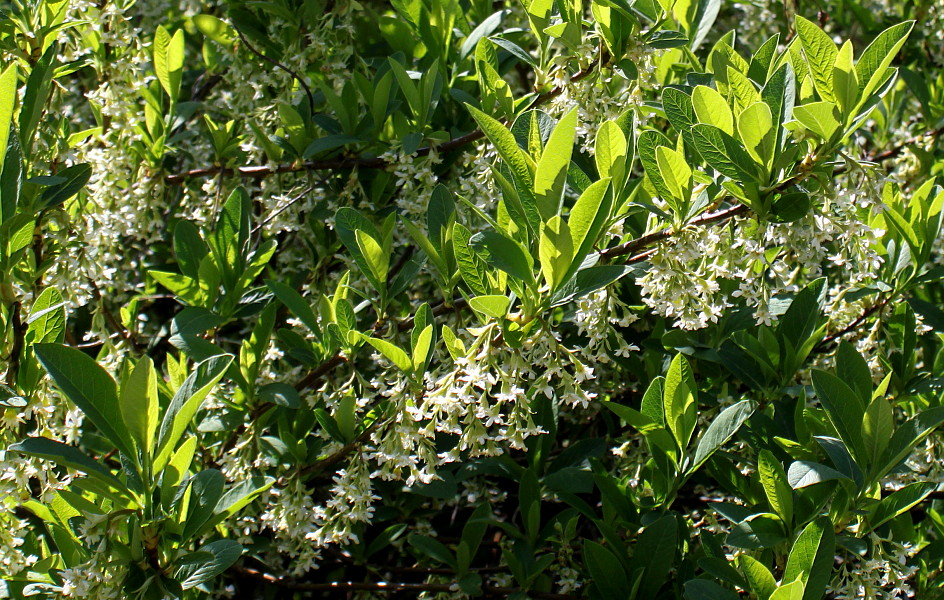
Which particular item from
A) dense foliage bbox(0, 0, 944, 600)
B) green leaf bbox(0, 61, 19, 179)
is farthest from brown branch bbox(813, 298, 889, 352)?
green leaf bbox(0, 61, 19, 179)

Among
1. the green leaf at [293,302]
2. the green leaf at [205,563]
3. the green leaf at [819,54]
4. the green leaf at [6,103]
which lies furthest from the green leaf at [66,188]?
the green leaf at [819,54]

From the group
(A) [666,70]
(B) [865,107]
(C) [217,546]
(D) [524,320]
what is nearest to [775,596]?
(D) [524,320]

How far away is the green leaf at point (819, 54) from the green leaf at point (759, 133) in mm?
132

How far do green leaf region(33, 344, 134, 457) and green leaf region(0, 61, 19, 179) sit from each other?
42cm

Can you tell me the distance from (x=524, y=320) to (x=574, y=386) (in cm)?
17

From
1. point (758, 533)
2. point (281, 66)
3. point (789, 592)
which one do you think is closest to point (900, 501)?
point (758, 533)

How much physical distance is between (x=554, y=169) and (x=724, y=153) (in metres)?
0.29

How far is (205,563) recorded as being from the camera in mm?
1414

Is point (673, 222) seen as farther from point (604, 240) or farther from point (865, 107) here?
point (865, 107)

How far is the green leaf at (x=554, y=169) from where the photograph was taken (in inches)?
50.3

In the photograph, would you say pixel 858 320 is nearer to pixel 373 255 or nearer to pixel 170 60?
pixel 373 255

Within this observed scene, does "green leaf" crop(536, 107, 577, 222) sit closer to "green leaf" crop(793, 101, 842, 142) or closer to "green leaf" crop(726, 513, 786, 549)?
"green leaf" crop(793, 101, 842, 142)

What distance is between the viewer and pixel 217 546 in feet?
4.71

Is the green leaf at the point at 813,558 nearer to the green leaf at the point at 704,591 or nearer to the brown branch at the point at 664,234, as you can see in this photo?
the green leaf at the point at 704,591
